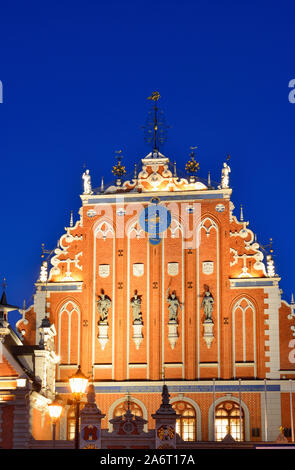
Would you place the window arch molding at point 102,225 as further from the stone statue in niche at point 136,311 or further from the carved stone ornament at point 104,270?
the stone statue in niche at point 136,311

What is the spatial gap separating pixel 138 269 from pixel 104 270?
5.70ft

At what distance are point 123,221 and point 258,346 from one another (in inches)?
363

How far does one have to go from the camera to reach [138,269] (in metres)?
48.4

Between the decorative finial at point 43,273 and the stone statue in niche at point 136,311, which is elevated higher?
the decorative finial at point 43,273

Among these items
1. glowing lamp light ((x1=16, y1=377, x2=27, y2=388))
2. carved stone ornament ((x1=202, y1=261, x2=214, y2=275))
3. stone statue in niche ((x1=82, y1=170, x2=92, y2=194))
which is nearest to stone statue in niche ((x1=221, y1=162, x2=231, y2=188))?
carved stone ornament ((x1=202, y1=261, x2=214, y2=275))

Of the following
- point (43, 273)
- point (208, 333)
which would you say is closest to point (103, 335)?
point (43, 273)

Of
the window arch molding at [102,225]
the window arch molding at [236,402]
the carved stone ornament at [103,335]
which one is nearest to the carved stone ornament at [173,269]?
the window arch molding at [102,225]

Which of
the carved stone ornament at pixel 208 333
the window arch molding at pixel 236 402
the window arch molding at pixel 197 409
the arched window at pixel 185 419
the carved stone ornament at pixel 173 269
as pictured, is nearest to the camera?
the window arch molding at pixel 236 402

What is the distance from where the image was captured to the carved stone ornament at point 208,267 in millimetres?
48000

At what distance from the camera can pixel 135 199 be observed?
49.1 meters

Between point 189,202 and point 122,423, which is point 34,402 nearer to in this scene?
point 122,423

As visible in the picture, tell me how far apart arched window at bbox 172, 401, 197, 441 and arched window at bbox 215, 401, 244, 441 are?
3.75 feet

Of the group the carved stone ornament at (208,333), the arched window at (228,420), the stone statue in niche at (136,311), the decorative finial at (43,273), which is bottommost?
the arched window at (228,420)

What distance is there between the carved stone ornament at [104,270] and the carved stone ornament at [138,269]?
1369 millimetres
